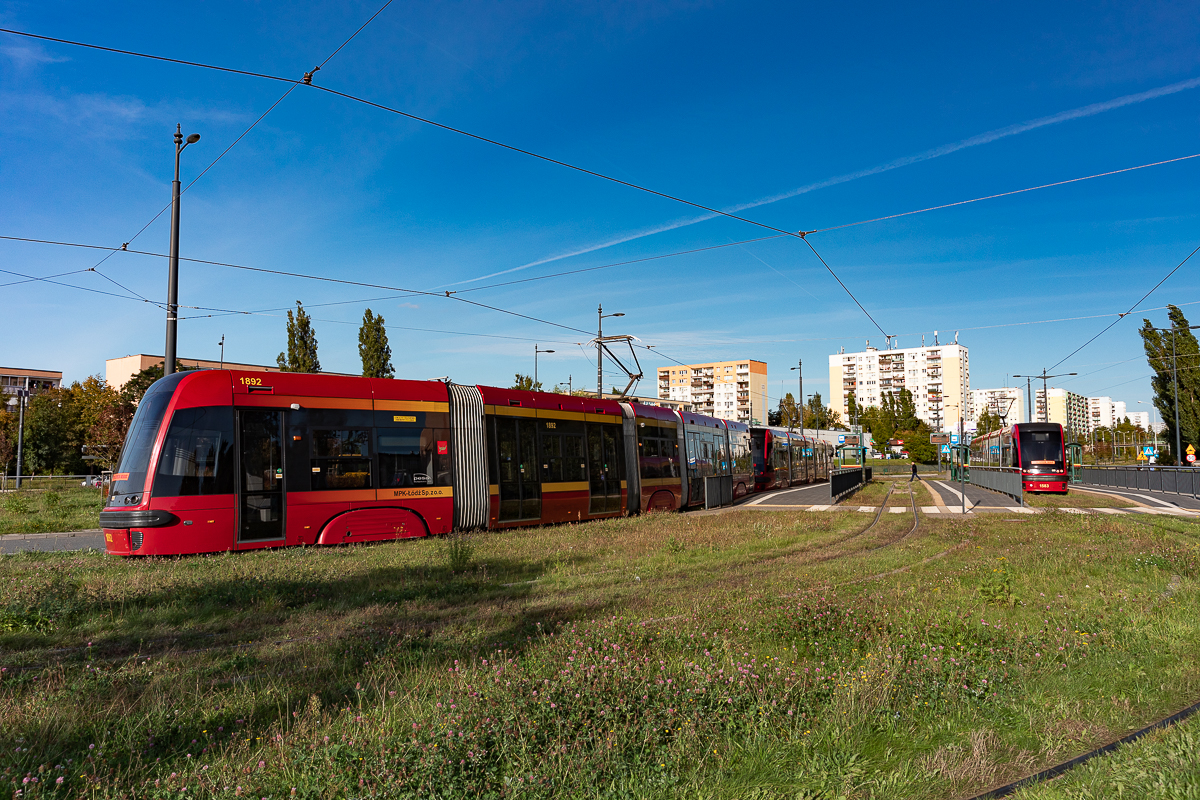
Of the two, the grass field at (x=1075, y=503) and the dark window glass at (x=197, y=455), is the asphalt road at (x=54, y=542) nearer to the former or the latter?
the dark window glass at (x=197, y=455)

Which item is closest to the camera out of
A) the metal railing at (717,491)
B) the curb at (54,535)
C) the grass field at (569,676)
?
the grass field at (569,676)

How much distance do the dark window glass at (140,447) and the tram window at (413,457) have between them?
378 cm

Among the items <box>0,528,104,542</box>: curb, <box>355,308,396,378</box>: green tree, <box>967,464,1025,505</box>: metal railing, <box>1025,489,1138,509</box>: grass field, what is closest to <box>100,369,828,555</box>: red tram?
<box>0,528,104,542</box>: curb

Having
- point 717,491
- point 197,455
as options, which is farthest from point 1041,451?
point 197,455

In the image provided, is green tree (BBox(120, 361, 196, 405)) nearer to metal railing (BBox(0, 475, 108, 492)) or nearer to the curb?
metal railing (BBox(0, 475, 108, 492))

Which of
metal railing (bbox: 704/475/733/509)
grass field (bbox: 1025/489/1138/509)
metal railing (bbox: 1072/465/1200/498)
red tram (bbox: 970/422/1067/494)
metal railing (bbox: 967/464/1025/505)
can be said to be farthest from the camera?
metal railing (bbox: 1072/465/1200/498)

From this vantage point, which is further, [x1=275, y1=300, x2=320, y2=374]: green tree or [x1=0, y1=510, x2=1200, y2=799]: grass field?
[x1=275, y1=300, x2=320, y2=374]: green tree

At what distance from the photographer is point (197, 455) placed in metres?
12.0

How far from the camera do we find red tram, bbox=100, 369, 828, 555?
11.9 meters

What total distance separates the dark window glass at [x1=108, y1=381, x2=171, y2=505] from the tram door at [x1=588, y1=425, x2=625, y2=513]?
991 centimetres

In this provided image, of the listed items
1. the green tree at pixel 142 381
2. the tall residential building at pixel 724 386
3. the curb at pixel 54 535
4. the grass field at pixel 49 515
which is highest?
the tall residential building at pixel 724 386

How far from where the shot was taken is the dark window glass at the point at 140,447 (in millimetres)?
11758

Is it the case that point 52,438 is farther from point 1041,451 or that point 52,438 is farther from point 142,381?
point 1041,451

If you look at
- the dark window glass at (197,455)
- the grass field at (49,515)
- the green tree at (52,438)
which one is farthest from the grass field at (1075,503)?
the green tree at (52,438)
